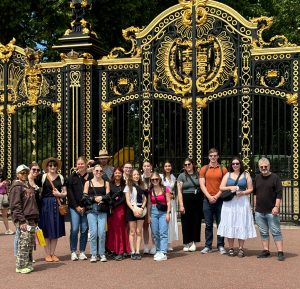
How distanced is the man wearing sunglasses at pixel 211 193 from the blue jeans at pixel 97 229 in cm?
154

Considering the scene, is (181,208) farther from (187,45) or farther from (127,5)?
(127,5)

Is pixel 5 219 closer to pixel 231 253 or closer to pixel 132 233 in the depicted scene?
pixel 132 233

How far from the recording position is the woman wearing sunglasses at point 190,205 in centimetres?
853

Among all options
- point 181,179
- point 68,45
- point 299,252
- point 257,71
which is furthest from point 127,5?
point 299,252

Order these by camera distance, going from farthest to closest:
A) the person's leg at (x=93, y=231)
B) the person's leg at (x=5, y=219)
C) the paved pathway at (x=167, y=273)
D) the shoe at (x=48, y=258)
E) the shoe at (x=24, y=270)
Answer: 1. the person's leg at (x=5, y=219)
2. the shoe at (x=48, y=258)
3. the person's leg at (x=93, y=231)
4. the shoe at (x=24, y=270)
5. the paved pathway at (x=167, y=273)

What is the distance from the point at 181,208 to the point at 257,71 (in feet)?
12.0

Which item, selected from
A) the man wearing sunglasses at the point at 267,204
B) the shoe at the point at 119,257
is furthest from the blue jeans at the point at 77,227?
the man wearing sunglasses at the point at 267,204

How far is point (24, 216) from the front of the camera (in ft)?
23.5

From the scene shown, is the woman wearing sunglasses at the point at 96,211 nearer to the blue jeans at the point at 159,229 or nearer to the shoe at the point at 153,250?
the blue jeans at the point at 159,229

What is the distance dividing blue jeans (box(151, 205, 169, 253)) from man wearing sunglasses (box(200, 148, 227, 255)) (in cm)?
72

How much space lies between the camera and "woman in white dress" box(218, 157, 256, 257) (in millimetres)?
7914

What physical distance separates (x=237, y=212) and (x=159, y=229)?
114 centimetres

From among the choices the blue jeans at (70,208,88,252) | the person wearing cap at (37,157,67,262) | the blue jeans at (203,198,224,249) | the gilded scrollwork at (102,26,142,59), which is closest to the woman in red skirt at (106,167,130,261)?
the blue jeans at (70,208,88,252)

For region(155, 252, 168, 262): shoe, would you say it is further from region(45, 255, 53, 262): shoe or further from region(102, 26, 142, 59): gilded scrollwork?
region(102, 26, 142, 59): gilded scrollwork
